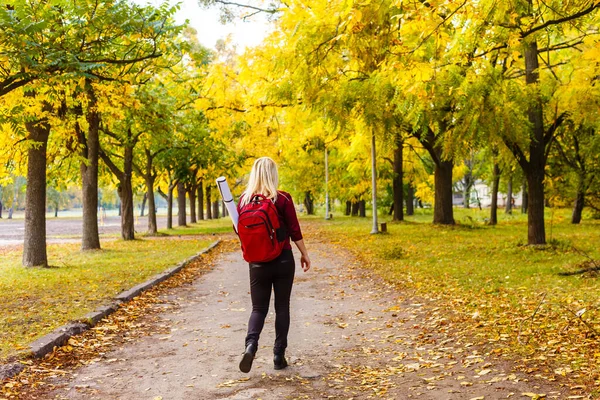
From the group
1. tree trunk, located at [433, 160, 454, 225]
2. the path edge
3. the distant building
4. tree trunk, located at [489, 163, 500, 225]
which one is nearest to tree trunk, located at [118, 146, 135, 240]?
tree trunk, located at [433, 160, 454, 225]

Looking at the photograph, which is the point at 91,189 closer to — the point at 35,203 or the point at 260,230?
the point at 35,203

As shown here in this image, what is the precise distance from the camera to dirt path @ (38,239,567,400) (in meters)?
5.25

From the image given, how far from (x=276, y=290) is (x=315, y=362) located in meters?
0.92

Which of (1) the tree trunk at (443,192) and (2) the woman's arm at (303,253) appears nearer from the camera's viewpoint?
(2) the woman's arm at (303,253)

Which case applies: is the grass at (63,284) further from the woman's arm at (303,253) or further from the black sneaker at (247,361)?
the woman's arm at (303,253)

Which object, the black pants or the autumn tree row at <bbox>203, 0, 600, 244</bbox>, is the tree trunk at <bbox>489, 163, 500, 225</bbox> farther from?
the black pants

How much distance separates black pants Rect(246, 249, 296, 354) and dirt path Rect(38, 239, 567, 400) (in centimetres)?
38

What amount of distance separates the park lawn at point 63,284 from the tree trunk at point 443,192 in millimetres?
10793

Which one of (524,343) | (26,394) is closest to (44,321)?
(26,394)

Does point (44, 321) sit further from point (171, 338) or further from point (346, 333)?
point (346, 333)

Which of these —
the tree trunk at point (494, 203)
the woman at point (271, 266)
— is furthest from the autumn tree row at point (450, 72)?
the tree trunk at point (494, 203)

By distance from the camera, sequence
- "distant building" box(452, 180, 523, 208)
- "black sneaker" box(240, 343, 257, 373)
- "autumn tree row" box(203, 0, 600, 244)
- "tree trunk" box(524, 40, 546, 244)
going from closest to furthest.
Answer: "black sneaker" box(240, 343, 257, 373) → "autumn tree row" box(203, 0, 600, 244) → "tree trunk" box(524, 40, 546, 244) → "distant building" box(452, 180, 523, 208)

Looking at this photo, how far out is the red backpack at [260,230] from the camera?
5.62 m

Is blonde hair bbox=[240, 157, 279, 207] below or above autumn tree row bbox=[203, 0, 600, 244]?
below
